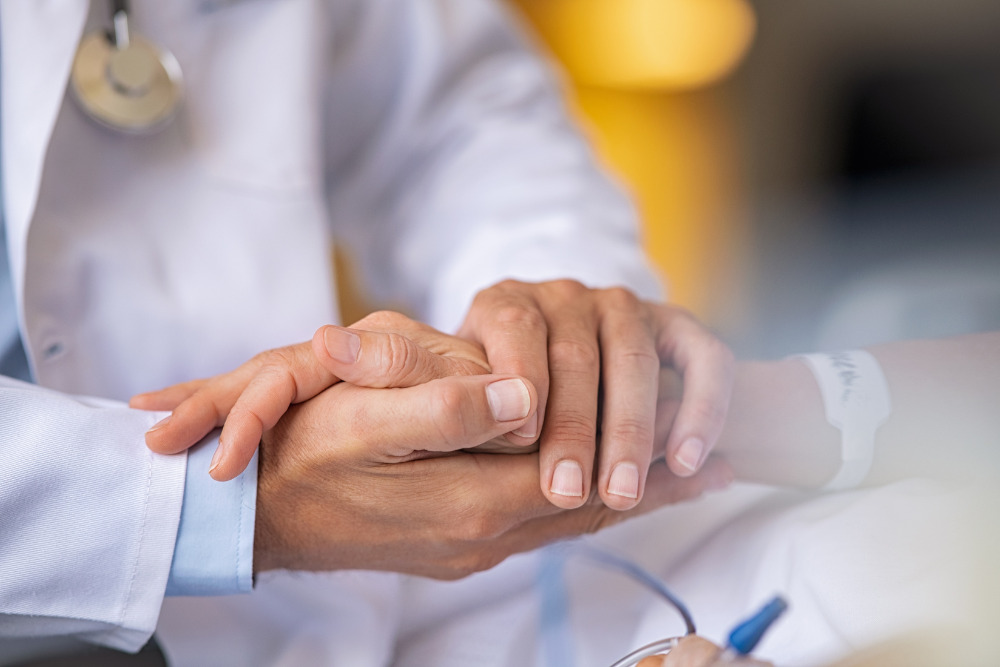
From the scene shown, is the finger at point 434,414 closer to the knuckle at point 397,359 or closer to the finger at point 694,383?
the knuckle at point 397,359

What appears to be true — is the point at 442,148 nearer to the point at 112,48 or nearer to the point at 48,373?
the point at 112,48

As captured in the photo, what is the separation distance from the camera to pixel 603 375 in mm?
503

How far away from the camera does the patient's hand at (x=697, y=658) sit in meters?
0.38

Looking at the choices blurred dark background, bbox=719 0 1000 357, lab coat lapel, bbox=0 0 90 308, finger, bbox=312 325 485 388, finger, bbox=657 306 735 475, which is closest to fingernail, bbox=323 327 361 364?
finger, bbox=312 325 485 388

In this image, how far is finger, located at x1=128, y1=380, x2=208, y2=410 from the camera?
1.65 ft

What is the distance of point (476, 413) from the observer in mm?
413

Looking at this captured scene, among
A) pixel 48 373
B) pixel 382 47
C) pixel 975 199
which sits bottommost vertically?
pixel 975 199

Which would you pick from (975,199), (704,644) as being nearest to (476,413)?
(704,644)

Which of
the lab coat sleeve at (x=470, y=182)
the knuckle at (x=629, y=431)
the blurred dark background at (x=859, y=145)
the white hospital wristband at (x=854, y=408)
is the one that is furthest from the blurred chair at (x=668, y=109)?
the knuckle at (x=629, y=431)

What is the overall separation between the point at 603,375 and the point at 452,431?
14 cm

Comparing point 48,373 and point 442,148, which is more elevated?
point 442,148

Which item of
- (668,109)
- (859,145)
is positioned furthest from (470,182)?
(668,109)

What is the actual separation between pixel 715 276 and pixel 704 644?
6.59ft

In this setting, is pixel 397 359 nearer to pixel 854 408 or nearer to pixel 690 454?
pixel 690 454
